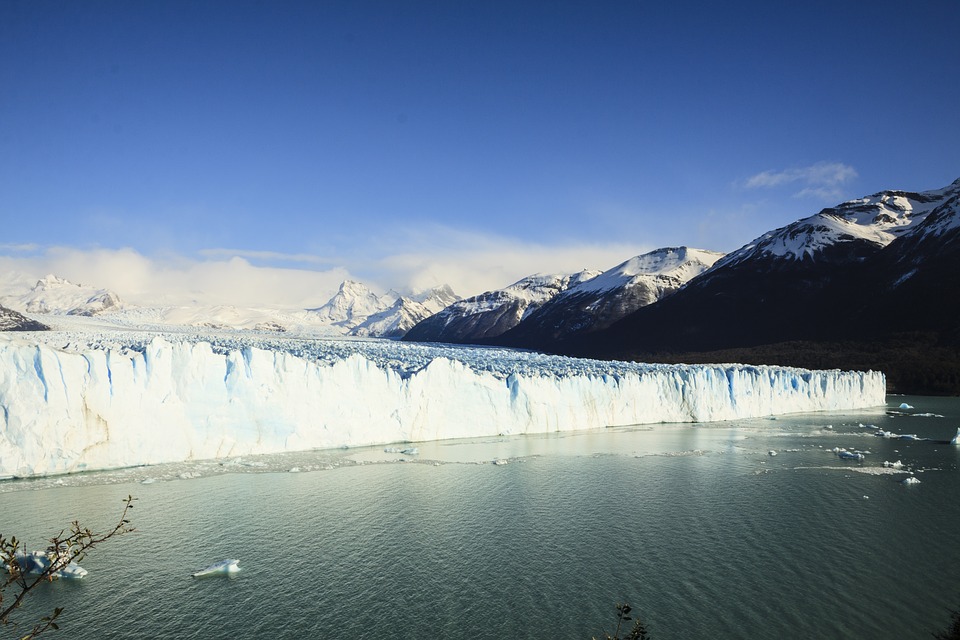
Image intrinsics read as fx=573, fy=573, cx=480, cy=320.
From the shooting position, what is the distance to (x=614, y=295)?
154625mm

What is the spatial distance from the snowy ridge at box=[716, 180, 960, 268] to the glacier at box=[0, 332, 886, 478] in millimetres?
94832

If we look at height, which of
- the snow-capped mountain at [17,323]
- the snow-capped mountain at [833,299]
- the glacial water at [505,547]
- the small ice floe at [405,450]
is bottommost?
the glacial water at [505,547]

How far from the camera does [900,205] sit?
134 meters

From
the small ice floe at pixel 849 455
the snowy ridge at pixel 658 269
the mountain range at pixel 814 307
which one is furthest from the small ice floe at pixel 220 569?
the snowy ridge at pixel 658 269

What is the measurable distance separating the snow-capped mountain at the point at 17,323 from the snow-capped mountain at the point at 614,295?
10954 cm

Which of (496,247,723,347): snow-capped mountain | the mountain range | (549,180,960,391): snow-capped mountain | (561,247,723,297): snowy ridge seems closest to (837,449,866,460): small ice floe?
the mountain range

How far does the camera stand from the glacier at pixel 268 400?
69.2 ft

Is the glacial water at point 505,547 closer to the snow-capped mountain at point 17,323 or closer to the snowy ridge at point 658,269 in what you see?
the snow-capped mountain at point 17,323

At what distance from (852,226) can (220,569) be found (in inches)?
5650

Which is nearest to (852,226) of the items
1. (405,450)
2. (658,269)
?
(658,269)

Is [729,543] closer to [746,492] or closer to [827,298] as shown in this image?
[746,492]

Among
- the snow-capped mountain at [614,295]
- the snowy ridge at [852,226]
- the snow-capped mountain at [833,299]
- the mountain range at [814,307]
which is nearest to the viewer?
the mountain range at [814,307]

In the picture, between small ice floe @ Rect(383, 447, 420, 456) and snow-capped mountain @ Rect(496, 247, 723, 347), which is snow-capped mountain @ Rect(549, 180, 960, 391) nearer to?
snow-capped mountain @ Rect(496, 247, 723, 347)

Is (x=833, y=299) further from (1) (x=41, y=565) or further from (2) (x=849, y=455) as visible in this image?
(1) (x=41, y=565)
